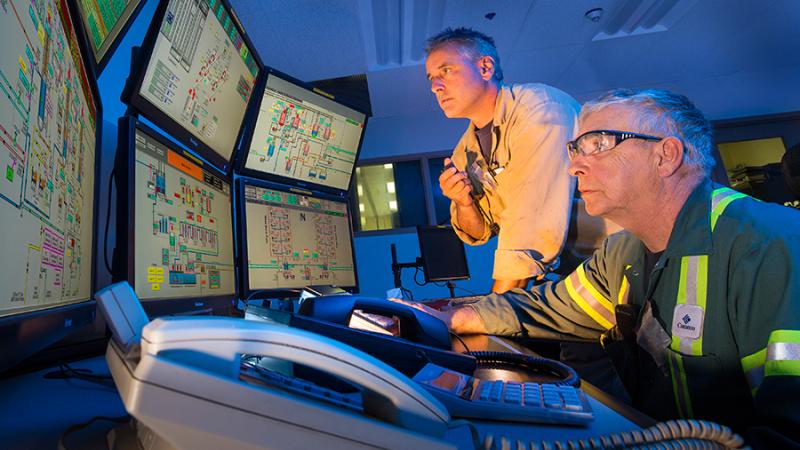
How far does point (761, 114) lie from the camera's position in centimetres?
444

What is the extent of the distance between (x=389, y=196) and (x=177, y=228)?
3773 mm

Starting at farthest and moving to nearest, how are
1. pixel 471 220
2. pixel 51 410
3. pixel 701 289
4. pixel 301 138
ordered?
pixel 471 220 < pixel 301 138 < pixel 701 289 < pixel 51 410

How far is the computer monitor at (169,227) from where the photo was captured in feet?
2.42

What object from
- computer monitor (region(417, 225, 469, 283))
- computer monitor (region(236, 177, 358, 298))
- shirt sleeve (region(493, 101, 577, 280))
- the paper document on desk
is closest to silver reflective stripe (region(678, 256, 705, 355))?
the paper document on desk

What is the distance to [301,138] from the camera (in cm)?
148

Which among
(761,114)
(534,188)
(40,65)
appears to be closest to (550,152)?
(534,188)

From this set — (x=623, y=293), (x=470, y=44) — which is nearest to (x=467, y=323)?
(x=623, y=293)

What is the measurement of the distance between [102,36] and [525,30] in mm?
3145

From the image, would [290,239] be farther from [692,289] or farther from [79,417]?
[692,289]

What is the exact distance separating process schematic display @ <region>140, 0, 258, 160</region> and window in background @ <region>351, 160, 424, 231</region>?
10.7 ft

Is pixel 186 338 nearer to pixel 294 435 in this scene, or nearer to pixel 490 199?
pixel 294 435

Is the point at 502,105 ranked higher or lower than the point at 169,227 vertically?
higher

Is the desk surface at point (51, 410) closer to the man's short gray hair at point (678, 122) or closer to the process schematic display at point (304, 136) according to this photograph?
the process schematic display at point (304, 136)

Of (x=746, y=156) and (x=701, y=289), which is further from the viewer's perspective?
(x=746, y=156)
